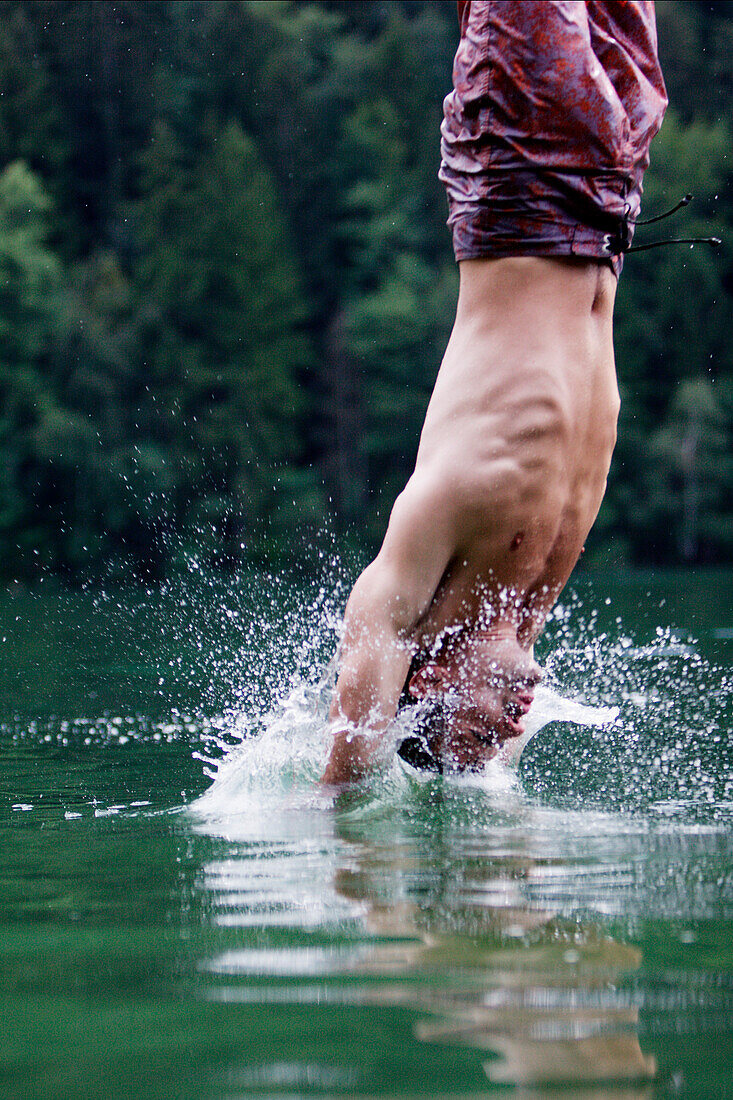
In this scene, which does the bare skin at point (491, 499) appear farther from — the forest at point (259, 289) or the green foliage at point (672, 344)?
the green foliage at point (672, 344)

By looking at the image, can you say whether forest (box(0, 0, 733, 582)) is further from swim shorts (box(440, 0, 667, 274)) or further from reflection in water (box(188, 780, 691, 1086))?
swim shorts (box(440, 0, 667, 274))

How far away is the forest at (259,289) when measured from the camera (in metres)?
38.5

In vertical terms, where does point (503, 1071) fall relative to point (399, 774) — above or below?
below

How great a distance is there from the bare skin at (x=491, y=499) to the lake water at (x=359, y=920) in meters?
0.35

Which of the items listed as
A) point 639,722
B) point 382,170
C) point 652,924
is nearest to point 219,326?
point 382,170

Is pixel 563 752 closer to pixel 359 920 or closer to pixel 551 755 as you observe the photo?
pixel 551 755

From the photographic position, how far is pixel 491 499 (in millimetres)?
2945

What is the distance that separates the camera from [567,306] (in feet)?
9.36

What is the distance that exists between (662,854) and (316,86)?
57044 millimetres

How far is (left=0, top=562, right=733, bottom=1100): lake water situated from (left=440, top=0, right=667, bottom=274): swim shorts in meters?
1.19

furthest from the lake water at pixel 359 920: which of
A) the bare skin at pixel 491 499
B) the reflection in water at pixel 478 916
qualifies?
the bare skin at pixel 491 499

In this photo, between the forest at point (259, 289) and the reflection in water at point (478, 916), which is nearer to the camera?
the reflection in water at point (478, 916)

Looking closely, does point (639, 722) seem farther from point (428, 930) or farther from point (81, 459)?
point (81, 459)

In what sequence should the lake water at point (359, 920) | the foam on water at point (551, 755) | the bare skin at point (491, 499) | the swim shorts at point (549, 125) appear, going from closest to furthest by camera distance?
the lake water at point (359, 920)
the swim shorts at point (549, 125)
the bare skin at point (491, 499)
the foam on water at point (551, 755)
